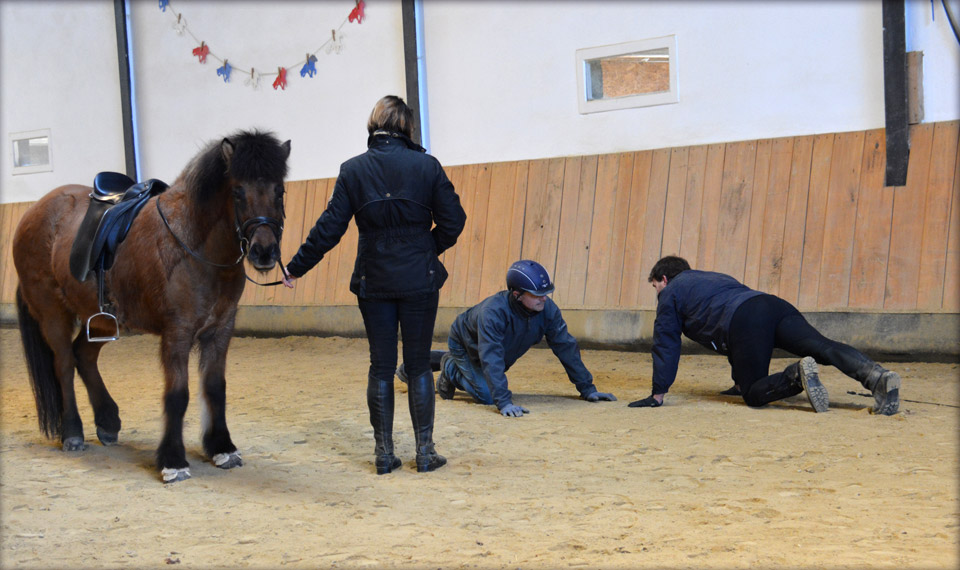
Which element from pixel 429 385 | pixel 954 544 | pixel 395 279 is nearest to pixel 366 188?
pixel 395 279

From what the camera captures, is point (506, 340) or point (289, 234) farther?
point (289, 234)

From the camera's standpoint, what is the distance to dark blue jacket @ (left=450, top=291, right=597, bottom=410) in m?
4.85

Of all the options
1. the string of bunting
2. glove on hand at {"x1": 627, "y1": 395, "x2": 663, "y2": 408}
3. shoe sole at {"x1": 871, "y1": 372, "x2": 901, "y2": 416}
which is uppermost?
the string of bunting

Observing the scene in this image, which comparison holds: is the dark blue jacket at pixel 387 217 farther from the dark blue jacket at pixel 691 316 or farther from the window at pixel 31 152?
the window at pixel 31 152

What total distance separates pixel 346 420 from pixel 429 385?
1265mm

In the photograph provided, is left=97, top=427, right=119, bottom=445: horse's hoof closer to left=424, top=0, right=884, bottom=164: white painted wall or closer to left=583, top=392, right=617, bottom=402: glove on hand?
left=583, top=392, right=617, bottom=402: glove on hand

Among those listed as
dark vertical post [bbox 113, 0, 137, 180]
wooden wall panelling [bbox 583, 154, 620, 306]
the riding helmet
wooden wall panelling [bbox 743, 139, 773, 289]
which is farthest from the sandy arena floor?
dark vertical post [bbox 113, 0, 137, 180]

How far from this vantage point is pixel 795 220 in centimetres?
654

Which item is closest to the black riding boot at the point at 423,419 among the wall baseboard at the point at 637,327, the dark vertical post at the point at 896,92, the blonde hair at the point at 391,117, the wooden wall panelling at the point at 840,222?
the blonde hair at the point at 391,117

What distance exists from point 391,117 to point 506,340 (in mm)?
1708

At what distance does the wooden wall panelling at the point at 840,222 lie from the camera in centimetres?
629

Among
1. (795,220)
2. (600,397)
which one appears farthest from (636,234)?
(600,397)

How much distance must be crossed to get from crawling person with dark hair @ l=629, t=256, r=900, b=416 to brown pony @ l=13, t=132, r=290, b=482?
2363 millimetres

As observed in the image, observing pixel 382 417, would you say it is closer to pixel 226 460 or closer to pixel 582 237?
pixel 226 460
